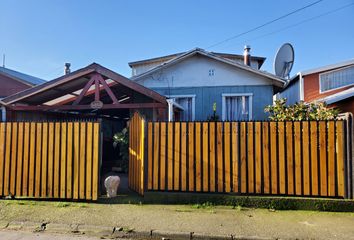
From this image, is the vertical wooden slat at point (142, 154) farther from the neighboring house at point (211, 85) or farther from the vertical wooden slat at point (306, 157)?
the neighboring house at point (211, 85)

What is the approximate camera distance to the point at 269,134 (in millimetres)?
6973

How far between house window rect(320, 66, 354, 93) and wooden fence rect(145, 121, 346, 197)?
9320mm

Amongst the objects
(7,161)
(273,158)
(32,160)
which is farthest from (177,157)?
(7,161)

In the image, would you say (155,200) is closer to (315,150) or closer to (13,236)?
(13,236)

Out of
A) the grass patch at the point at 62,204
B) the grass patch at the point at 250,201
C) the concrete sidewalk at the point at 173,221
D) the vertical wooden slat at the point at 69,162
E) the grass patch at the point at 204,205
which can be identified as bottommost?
the concrete sidewalk at the point at 173,221

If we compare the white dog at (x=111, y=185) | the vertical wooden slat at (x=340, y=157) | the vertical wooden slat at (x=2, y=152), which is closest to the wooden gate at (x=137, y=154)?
the white dog at (x=111, y=185)

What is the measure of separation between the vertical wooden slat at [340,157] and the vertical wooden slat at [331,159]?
0.10 metres

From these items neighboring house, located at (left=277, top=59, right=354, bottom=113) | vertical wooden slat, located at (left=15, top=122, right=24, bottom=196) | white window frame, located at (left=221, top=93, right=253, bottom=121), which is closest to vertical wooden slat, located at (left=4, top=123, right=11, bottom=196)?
vertical wooden slat, located at (left=15, top=122, right=24, bottom=196)

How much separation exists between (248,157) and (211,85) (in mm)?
7840

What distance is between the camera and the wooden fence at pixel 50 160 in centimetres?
725

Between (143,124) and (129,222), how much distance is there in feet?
8.22

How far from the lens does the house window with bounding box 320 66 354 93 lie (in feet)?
48.3

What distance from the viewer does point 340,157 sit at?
21.8ft

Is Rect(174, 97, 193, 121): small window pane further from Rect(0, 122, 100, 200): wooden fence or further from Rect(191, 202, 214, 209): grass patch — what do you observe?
Rect(191, 202, 214, 209): grass patch
